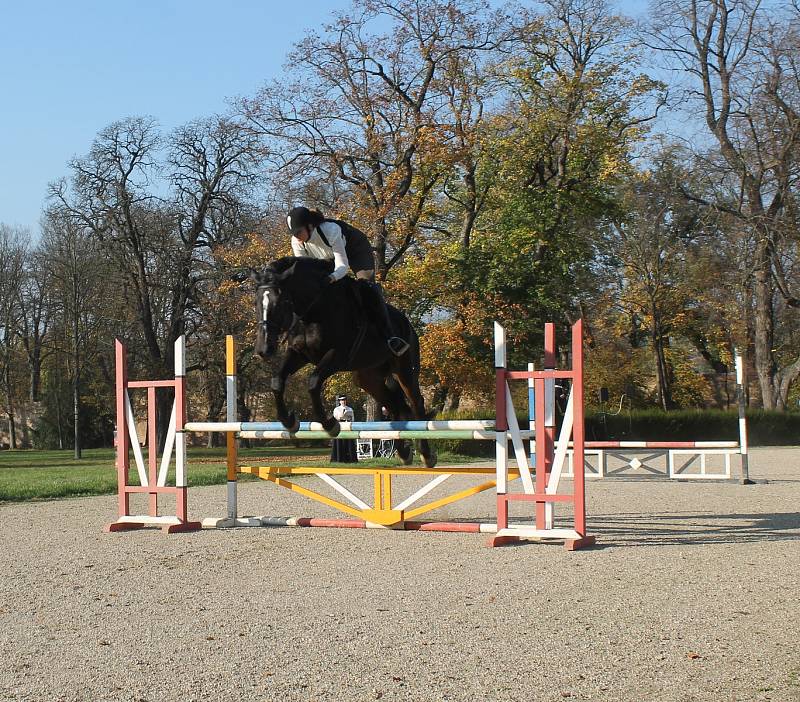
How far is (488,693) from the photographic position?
14.2 ft

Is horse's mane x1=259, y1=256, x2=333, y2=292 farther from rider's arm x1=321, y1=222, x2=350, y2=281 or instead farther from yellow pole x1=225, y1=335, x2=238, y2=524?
yellow pole x1=225, y1=335, x2=238, y2=524

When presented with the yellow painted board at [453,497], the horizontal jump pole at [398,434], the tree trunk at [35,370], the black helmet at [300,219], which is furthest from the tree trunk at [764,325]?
the tree trunk at [35,370]

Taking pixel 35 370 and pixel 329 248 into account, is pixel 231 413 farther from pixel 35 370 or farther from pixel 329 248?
pixel 35 370

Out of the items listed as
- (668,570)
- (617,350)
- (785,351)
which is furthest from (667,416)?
(668,570)

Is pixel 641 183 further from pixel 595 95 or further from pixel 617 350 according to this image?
pixel 617 350

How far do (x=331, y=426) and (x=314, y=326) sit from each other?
38.2 inches

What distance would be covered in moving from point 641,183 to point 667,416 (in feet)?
31.7

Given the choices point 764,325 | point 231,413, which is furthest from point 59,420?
point 231,413

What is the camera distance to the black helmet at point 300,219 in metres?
8.93

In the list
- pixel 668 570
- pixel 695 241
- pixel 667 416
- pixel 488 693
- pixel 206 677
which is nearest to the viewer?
pixel 488 693

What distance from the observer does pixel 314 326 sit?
845cm

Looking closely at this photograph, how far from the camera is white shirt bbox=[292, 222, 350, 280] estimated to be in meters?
8.83

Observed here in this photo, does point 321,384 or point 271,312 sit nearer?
point 271,312

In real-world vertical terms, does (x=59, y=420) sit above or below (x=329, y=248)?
below
